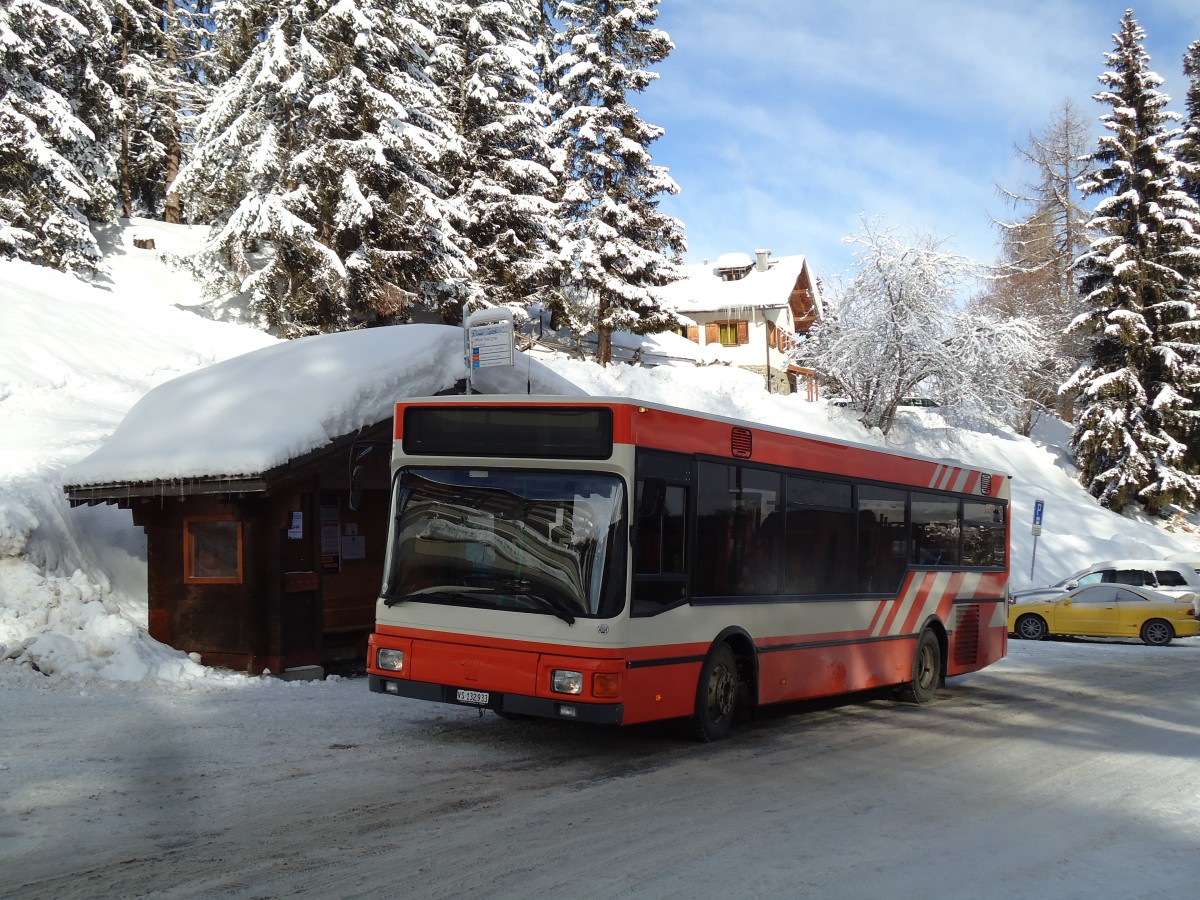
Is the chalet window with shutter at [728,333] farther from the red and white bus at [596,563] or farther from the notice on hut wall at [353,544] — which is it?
the red and white bus at [596,563]

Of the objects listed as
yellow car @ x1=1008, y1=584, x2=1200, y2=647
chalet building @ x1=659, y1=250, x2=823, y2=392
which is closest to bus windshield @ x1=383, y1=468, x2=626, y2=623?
yellow car @ x1=1008, y1=584, x2=1200, y2=647

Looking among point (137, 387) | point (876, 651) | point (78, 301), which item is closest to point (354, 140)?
point (78, 301)

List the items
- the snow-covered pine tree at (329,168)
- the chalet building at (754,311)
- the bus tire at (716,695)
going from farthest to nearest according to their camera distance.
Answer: the chalet building at (754,311) → the snow-covered pine tree at (329,168) → the bus tire at (716,695)

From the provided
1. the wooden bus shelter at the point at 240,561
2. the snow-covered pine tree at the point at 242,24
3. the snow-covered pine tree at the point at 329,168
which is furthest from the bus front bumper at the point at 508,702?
the snow-covered pine tree at the point at 242,24

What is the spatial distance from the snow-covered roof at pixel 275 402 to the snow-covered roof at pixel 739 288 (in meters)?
45.8

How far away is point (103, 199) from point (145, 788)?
3579 centimetres

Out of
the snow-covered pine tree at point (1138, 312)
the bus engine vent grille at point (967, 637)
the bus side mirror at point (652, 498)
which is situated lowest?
the bus engine vent grille at point (967, 637)

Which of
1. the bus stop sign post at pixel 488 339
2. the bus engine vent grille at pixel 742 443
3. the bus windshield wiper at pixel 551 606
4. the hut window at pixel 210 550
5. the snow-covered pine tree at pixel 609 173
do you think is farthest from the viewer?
the snow-covered pine tree at pixel 609 173

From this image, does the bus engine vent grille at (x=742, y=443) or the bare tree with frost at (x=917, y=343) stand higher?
the bare tree with frost at (x=917, y=343)

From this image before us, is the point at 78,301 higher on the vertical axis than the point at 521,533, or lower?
higher

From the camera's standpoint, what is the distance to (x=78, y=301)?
26766 mm

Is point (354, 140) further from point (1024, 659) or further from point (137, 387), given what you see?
point (1024, 659)

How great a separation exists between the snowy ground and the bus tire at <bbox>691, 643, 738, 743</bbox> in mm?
237

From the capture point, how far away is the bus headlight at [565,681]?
842 cm
